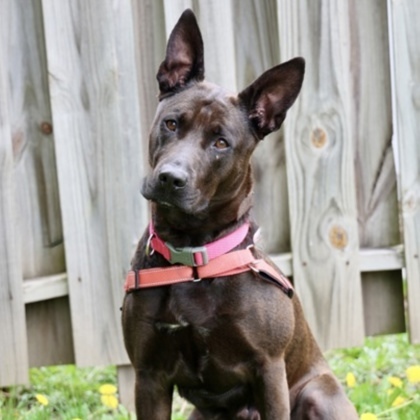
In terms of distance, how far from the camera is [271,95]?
4105 mm

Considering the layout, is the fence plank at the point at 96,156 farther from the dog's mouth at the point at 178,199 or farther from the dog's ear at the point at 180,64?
the dog's mouth at the point at 178,199

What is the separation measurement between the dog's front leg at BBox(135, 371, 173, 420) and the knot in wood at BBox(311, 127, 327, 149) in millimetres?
1633

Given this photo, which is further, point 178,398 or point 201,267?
point 178,398

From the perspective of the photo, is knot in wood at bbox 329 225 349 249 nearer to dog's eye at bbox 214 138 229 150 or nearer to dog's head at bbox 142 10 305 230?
dog's head at bbox 142 10 305 230

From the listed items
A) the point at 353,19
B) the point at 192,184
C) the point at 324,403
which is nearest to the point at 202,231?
the point at 192,184

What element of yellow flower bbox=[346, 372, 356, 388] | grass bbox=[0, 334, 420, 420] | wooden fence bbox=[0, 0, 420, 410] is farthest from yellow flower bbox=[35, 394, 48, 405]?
yellow flower bbox=[346, 372, 356, 388]

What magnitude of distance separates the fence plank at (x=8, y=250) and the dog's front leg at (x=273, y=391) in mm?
1472

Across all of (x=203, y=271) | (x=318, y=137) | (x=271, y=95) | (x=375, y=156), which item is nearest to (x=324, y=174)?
(x=318, y=137)

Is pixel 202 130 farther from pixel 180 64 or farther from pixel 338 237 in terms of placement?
pixel 338 237

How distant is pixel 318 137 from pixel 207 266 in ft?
4.84

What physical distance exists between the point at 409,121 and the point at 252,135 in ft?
4.84

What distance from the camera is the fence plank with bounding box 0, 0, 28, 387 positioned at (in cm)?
496

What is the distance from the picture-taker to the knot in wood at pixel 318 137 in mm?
5266

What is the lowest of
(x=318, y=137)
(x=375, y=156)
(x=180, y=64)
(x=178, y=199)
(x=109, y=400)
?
(x=109, y=400)
